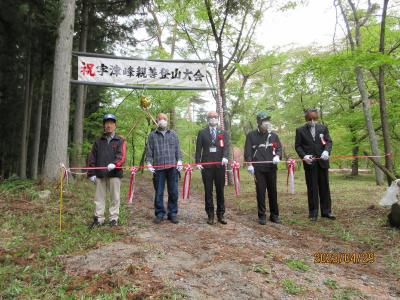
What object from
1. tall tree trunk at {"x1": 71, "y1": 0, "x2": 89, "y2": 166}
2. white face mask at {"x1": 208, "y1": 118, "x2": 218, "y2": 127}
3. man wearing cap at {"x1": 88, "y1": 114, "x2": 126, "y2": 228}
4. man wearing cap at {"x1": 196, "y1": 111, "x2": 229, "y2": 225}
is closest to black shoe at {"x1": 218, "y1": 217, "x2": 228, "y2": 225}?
man wearing cap at {"x1": 196, "y1": 111, "x2": 229, "y2": 225}

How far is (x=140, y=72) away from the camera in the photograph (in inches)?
385

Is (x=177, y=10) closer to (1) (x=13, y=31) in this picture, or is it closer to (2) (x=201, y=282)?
(1) (x=13, y=31)

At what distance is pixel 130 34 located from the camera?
44.4 ft

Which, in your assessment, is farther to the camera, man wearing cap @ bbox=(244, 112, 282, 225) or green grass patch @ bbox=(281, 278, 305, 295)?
man wearing cap @ bbox=(244, 112, 282, 225)

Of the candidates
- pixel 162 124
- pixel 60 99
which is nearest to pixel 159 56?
pixel 60 99

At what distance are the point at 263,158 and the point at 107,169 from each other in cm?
273

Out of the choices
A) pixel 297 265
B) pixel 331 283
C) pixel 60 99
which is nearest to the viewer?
pixel 331 283

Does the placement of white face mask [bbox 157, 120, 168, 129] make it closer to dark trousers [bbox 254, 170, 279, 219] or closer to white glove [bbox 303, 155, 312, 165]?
dark trousers [bbox 254, 170, 279, 219]

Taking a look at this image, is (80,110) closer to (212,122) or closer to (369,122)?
(212,122)

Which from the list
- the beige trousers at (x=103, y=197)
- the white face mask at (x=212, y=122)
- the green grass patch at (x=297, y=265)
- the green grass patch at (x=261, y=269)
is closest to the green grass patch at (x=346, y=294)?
the green grass patch at (x=297, y=265)

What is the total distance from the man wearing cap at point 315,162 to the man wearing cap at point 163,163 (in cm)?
241

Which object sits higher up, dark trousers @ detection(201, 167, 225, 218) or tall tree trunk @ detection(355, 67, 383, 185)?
tall tree trunk @ detection(355, 67, 383, 185)

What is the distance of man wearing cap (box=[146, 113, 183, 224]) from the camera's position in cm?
587
